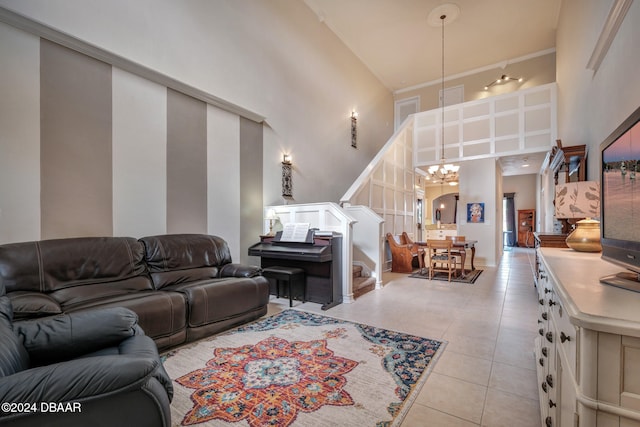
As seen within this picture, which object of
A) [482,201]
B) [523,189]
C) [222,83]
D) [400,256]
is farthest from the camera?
[523,189]

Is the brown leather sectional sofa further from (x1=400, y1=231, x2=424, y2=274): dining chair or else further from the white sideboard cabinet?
(x1=400, y1=231, x2=424, y2=274): dining chair

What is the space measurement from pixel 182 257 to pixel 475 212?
24.7ft

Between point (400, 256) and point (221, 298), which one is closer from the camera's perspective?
point (221, 298)

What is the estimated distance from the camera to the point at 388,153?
24.2 ft

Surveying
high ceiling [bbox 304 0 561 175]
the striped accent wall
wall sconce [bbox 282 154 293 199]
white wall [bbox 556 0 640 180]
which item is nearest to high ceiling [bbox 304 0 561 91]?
high ceiling [bbox 304 0 561 175]

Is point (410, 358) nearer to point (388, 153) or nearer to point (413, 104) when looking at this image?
point (388, 153)

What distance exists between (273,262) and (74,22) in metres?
3.80

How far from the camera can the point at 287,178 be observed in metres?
5.61

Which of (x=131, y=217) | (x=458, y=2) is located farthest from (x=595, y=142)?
(x=131, y=217)

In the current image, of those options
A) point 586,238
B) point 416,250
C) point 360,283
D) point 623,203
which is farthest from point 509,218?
point 623,203

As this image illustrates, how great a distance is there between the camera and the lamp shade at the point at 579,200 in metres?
2.63

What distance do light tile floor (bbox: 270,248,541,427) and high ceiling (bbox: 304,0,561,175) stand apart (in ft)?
16.6

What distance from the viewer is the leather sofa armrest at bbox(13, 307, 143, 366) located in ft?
4.47

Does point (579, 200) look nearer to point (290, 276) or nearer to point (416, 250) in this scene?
point (290, 276)
